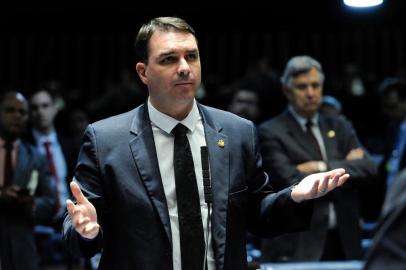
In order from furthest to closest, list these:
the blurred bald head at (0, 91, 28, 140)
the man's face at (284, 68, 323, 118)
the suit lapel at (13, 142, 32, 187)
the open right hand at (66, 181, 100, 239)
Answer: the blurred bald head at (0, 91, 28, 140), the suit lapel at (13, 142, 32, 187), the man's face at (284, 68, 323, 118), the open right hand at (66, 181, 100, 239)

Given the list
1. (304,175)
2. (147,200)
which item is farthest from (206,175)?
(304,175)

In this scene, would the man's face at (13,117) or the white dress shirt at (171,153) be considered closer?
the white dress shirt at (171,153)

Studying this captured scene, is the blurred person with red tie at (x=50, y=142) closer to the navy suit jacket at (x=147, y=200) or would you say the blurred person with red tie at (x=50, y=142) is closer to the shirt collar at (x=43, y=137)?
the shirt collar at (x=43, y=137)

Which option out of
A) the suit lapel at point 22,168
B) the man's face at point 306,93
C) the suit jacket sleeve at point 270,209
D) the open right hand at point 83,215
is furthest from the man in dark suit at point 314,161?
the open right hand at point 83,215

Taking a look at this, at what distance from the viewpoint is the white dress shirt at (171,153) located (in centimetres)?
310

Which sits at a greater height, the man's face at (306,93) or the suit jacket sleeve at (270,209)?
the man's face at (306,93)

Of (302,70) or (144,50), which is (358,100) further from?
(144,50)

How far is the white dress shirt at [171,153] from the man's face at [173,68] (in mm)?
80

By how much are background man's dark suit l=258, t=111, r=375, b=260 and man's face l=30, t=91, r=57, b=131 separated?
9.01ft

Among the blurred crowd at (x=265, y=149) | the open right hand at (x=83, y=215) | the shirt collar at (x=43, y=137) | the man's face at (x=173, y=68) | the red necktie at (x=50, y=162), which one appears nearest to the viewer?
the open right hand at (x=83, y=215)

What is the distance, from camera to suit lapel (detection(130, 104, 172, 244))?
306cm

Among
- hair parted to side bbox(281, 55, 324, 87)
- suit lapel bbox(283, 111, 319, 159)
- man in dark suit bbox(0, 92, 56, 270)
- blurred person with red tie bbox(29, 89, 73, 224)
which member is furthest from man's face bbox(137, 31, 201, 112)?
blurred person with red tie bbox(29, 89, 73, 224)

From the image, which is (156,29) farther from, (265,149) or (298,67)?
(298,67)

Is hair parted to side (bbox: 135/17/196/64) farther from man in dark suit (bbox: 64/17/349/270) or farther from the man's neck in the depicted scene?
the man's neck
